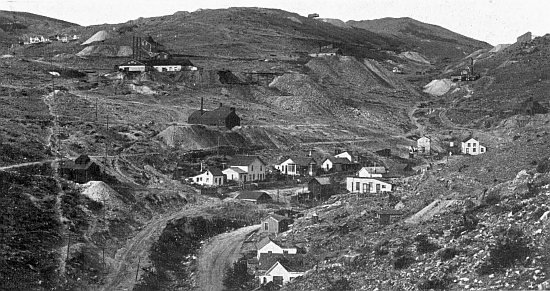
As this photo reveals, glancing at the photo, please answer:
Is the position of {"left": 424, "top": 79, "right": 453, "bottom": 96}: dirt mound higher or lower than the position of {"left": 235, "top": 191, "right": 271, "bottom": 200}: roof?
higher

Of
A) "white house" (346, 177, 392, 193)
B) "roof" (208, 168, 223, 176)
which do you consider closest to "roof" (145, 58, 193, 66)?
"roof" (208, 168, 223, 176)

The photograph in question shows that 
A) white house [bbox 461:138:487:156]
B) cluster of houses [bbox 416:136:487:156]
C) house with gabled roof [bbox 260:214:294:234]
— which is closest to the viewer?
house with gabled roof [bbox 260:214:294:234]

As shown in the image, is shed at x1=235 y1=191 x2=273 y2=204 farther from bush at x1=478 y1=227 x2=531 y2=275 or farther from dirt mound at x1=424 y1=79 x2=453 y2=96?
dirt mound at x1=424 y1=79 x2=453 y2=96

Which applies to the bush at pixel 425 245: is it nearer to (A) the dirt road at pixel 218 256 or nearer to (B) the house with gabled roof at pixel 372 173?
(A) the dirt road at pixel 218 256

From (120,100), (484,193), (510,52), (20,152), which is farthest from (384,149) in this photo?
(510,52)

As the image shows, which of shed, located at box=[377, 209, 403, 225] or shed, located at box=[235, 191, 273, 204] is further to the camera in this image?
shed, located at box=[235, 191, 273, 204]

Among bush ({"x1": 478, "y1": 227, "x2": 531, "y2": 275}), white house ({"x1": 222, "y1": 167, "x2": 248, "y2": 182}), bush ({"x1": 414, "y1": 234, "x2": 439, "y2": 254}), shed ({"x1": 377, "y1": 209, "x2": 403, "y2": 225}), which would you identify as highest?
bush ({"x1": 478, "y1": 227, "x2": 531, "y2": 275})

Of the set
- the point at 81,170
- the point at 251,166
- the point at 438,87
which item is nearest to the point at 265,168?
the point at 251,166
